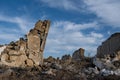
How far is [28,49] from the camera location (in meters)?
33.8

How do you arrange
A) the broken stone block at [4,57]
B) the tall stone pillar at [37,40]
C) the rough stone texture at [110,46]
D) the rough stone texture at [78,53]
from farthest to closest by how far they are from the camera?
the rough stone texture at [78,53] → the rough stone texture at [110,46] → the tall stone pillar at [37,40] → the broken stone block at [4,57]

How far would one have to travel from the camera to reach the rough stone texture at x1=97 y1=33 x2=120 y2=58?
4609 centimetres

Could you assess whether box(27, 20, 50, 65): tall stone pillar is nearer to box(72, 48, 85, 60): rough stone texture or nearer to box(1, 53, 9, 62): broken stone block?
box(1, 53, 9, 62): broken stone block

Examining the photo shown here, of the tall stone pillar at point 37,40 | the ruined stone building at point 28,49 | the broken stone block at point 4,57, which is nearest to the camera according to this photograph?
the broken stone block at point 4,57

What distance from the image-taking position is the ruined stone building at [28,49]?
3216 centimetres

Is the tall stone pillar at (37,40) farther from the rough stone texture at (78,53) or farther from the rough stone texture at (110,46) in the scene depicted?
the rough stone texture at (78,53)

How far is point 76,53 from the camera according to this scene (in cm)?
5044

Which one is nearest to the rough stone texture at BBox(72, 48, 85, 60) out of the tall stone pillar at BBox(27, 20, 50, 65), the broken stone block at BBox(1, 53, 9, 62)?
the tall stone pillar at BBox(27, 20, 50, 65)

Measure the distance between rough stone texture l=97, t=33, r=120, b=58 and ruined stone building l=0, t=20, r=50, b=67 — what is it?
13.4 metres

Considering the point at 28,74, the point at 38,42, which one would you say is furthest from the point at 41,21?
the point at 28,74

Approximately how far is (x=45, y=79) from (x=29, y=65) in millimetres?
11582

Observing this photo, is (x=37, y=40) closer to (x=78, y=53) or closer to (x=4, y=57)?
(x=4, y=57)

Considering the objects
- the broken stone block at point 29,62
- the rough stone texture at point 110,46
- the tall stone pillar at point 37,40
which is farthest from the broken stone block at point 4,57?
the rough stone texture at point 110,46

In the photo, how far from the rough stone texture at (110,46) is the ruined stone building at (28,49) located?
44.1ft
